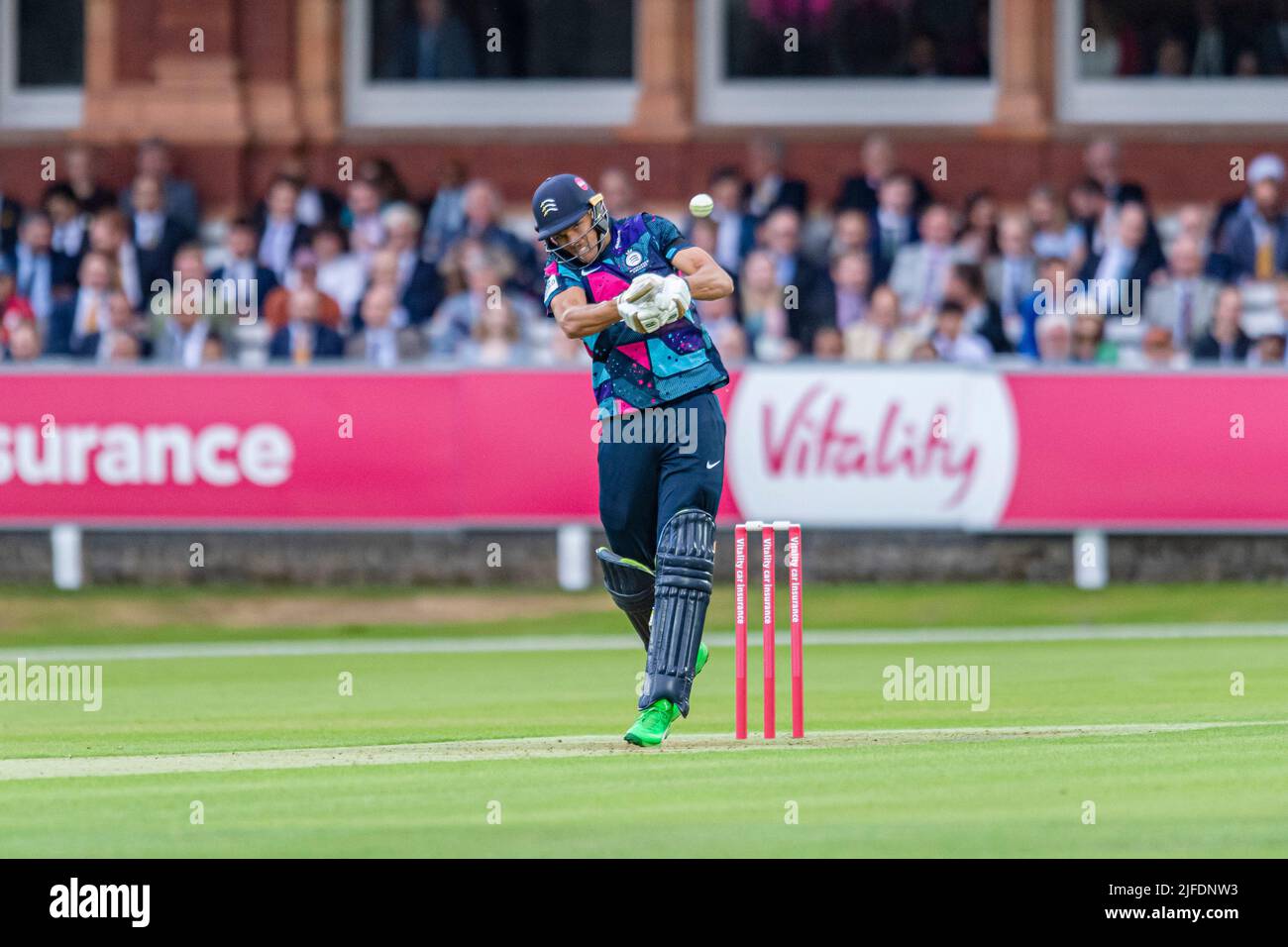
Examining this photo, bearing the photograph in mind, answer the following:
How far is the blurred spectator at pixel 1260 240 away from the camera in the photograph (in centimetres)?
2066

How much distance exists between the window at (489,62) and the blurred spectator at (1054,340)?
746 centimetres

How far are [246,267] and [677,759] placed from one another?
39.3 feet

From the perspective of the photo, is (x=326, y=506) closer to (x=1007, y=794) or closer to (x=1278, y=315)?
(x=1278, y=315)

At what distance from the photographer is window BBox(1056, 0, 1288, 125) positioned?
81.0 feet

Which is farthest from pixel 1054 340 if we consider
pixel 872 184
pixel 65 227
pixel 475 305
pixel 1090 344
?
pixel 65 227

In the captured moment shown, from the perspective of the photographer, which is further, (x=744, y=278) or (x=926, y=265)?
(x=926, y=265)

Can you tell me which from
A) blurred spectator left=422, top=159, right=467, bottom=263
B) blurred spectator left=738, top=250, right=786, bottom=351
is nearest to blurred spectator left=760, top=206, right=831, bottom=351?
blurred spectator left=738, top=250, right=786, bottom=351

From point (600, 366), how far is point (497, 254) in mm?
10119

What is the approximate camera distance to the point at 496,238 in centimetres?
2109

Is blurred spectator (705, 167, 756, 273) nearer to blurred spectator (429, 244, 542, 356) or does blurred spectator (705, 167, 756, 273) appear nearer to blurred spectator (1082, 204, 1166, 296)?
blurred spectator (429, 244, 542, 356)

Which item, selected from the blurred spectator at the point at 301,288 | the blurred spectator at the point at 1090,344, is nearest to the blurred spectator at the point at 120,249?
the blurred spectator at the point at 301,288

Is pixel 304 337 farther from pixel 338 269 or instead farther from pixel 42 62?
pixel 42 62

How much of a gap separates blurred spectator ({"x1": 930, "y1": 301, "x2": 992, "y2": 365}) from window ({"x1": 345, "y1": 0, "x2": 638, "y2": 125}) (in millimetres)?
6910
